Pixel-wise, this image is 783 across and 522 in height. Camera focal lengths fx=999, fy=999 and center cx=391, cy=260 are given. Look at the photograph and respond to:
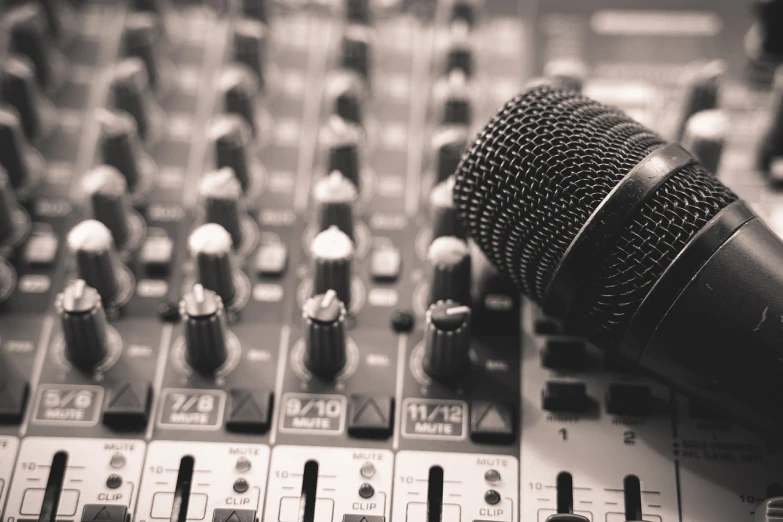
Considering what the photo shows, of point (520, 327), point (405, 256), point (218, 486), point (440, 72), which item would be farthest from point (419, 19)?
point (218, 486)

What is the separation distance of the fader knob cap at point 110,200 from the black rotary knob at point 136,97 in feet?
0.55

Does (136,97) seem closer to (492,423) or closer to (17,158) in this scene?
(17,158)

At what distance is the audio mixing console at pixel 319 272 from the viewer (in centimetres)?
148

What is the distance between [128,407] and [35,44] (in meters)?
0.80

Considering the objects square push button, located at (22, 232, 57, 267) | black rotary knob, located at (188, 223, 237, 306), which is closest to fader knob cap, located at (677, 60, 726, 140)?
black rotary knob, located at (188, 223, 237, 306)

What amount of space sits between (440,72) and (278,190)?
40 centimetres

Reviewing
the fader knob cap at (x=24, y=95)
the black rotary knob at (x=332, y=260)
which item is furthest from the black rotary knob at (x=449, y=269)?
the fader knob cap at (x=24, y=95)

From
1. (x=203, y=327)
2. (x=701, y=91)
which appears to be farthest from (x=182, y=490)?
(x=701, y=91)

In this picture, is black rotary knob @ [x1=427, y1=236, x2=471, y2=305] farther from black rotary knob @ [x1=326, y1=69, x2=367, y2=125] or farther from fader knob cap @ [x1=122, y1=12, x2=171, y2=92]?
fader knob cap @ [x1=122, y1=12, x2=171, y2=92]

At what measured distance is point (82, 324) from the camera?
1534 mm

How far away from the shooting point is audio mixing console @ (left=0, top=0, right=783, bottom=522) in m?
1.48

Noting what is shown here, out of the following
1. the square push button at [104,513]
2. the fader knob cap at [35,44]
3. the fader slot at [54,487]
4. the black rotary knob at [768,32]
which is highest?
the black rotary knob at [768,32]

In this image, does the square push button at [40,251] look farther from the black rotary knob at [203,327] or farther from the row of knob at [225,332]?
the black rotary knob at [203,327]

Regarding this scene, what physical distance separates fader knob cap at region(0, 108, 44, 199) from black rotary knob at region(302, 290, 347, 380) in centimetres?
62
